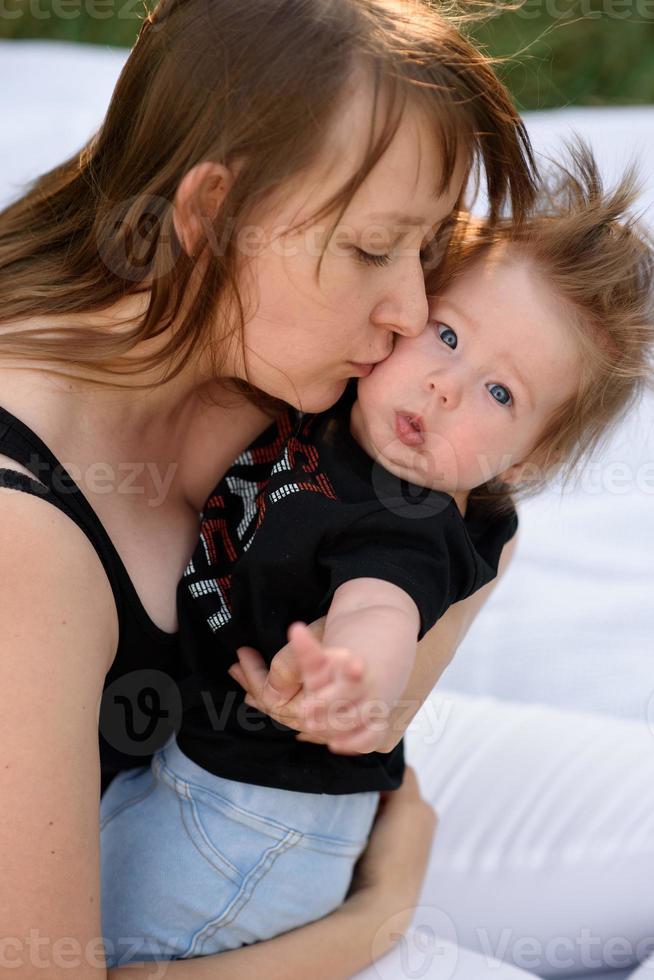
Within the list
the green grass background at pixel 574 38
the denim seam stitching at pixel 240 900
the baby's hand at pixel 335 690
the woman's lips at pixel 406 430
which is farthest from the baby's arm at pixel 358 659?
the green grass background at pixel 574 38

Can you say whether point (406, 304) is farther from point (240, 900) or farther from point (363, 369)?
point (240, 900)

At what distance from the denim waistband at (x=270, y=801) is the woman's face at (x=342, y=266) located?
1.31 ft

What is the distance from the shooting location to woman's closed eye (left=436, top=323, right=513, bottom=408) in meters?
1.15

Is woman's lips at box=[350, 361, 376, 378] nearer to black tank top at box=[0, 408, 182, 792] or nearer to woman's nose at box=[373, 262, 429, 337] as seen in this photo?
woman's nose at box=[373, 262, 429, 337]

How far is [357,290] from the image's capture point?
1102 millimetres

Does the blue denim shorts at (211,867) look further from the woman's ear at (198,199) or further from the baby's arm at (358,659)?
the woman's ear at (198,199)

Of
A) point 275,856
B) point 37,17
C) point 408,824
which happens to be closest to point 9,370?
point 275,856

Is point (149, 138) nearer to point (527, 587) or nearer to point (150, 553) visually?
point (150, 553)

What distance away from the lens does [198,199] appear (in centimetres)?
108

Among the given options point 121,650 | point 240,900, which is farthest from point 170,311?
point 240,900

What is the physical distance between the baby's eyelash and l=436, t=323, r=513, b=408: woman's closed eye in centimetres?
10

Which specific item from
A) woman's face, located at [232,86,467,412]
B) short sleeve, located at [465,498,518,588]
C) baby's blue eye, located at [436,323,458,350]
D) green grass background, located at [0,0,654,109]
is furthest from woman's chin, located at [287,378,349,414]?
green grass background, located at [0,0,654,109]

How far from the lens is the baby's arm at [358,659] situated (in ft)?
2.64

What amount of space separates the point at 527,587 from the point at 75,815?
1.05m
